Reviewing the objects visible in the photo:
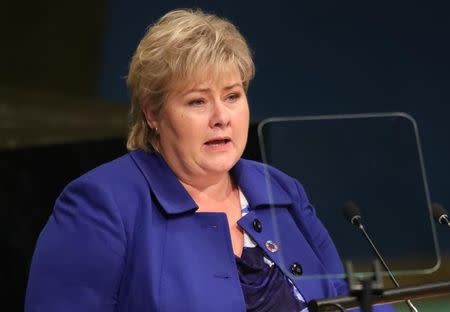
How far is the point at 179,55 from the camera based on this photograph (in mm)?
1693

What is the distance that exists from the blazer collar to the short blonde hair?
2.4 inches

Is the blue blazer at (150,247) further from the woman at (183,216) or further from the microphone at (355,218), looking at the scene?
the microphone at (355,218)

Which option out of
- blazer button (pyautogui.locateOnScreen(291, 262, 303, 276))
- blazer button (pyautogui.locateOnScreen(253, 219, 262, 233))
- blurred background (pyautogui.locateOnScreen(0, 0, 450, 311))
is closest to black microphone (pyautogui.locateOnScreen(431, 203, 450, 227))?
blazer button (pyautogui.locateOnScreen(291, 262, 303, 276))

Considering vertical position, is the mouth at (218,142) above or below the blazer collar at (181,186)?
above

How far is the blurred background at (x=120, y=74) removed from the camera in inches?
120

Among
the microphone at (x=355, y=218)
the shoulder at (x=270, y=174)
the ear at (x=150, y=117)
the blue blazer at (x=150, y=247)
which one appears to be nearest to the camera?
the microphone at (x=355, y=218)

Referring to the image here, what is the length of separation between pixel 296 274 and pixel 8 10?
1935mm

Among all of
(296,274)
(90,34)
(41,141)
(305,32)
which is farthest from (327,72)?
(296,274)

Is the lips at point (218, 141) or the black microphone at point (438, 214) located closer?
the black microphone at point (438, 214)

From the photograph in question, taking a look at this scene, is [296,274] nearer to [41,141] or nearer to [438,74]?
[41,141]

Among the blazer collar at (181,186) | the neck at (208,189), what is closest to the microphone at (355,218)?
the blazer collar at (181,186)

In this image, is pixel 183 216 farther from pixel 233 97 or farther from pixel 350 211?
pixel 350 211

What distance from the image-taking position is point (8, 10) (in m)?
3.10

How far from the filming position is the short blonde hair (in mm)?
1694
